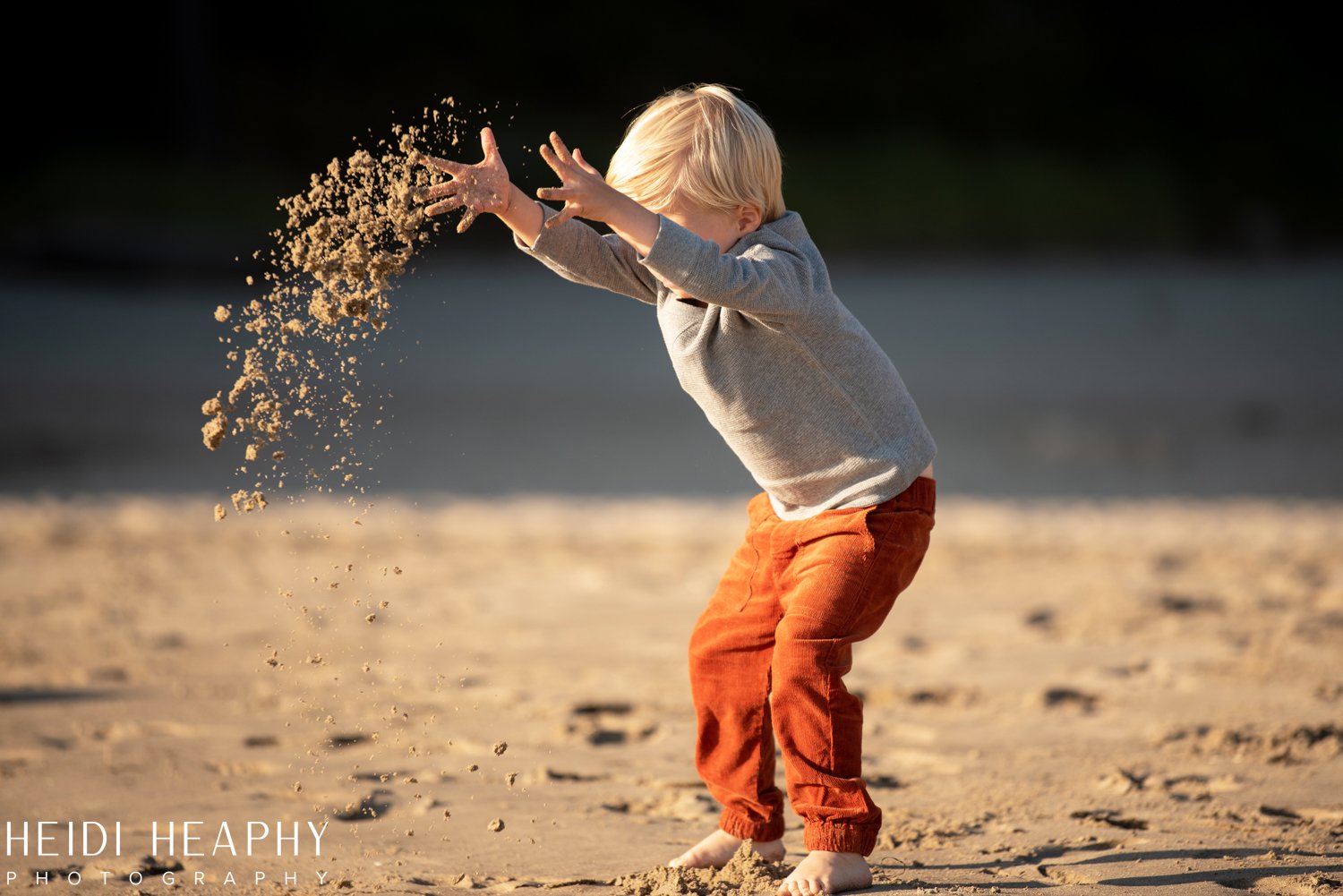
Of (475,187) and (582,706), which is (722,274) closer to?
(475,187)

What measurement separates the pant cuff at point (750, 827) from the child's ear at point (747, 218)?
878 millimetres

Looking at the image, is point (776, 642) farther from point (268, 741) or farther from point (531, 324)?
point (531, 324)

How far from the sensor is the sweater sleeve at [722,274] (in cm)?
188

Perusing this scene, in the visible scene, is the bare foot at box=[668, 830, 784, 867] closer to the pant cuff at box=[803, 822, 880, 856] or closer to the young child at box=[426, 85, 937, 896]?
the young child at box=[426, 85, 937, 896]

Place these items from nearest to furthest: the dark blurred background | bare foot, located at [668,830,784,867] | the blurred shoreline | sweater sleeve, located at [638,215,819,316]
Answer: sweater sleeve, located at [638,215,819,316]
bare foot, located at [668,830,784,867]
the blurred shoreline
the dark blurred background

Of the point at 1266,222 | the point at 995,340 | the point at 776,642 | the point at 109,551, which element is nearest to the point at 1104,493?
A: the point at 995,340

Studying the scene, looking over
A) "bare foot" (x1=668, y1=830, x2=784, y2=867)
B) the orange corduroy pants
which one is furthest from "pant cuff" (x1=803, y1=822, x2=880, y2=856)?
"bare foot" (x1=668, y1=830, x2=784, y2=867)

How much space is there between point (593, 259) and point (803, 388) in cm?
39

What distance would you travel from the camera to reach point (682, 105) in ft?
6.73

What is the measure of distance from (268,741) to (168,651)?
34.9 inches

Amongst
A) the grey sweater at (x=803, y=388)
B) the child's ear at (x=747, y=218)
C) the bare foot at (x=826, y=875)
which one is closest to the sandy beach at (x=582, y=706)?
the bare foot at (x=826, y=875)

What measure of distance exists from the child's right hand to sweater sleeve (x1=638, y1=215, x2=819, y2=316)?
0.31m

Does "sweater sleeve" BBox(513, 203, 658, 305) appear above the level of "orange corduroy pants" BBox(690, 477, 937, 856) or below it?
above

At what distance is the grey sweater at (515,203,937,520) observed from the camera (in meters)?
2.03
